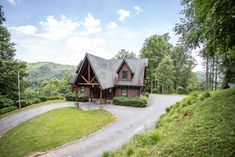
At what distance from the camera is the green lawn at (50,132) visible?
10078mm

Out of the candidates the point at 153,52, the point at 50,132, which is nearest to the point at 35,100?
the point at 50,132

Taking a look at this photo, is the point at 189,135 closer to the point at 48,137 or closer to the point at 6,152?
the point at 48,137

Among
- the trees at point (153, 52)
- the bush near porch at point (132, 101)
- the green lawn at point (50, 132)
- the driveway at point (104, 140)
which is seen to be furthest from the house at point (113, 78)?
the trees at point (153, 52)

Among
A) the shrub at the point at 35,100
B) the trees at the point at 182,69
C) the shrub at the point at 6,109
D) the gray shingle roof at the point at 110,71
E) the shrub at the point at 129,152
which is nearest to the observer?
the shrub at the point at 129,152

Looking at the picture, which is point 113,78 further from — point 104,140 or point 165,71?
point 165,71

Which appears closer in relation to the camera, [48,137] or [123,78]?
[48,137]

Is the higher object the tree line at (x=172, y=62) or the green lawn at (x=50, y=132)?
the tree line at (x=172, y=62)

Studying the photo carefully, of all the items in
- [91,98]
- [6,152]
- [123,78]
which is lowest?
[6,152]

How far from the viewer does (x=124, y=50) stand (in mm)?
47969

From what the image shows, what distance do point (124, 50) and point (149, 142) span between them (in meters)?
42.8

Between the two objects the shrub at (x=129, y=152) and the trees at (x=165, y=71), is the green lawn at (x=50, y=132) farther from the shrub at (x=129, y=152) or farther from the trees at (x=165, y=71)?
the trees at (x=165, y=71)

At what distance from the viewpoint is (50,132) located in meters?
12.2

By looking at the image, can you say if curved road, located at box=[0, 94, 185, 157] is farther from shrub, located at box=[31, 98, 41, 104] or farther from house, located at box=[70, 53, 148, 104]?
shrub, located at box=[31, 98, 41, 104]

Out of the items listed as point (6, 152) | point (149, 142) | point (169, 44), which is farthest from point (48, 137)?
point (169, 44)
